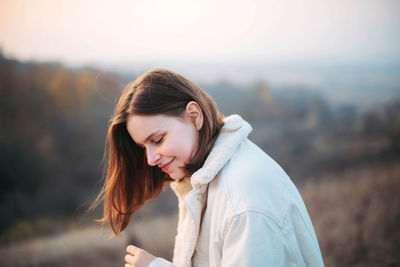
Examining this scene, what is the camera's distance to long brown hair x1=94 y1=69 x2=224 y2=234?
4.42 ft

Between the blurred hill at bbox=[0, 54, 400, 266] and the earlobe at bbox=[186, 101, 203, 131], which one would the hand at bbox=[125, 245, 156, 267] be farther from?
the blurred hill at bbox=[0, 54, 400, 266]

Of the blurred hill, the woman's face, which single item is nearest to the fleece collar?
the woman's face

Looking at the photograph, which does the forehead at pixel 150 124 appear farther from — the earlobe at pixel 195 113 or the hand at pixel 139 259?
the hand at pixel 139 259

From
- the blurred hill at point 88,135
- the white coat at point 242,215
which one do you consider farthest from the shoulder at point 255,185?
the blurred hill at point 88,135

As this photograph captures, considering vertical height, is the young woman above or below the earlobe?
below

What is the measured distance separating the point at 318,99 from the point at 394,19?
5.50 feet

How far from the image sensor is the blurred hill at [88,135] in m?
3.90

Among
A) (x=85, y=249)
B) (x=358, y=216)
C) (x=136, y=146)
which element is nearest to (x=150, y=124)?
(x=136, y=146)

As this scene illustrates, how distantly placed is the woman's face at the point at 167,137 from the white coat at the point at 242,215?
0.12 m

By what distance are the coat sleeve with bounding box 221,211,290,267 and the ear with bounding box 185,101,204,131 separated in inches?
18.7

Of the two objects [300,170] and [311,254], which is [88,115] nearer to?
[300,170]

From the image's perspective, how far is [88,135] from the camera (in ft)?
14.8

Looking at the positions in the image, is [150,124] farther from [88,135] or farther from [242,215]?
[88,135]

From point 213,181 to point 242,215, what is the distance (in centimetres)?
27
